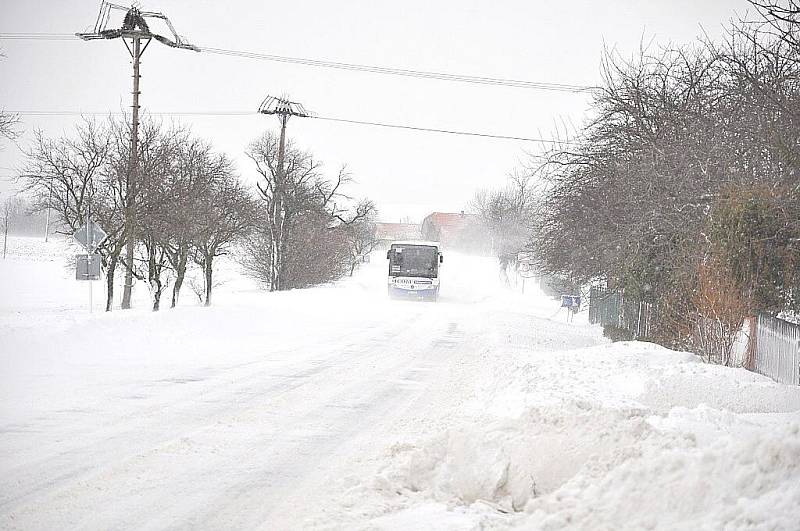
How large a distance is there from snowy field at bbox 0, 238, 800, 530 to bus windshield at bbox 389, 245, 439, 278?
23633 millimetres

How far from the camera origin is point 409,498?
231 inches

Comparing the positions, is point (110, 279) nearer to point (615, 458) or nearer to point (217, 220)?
point (217, 220)

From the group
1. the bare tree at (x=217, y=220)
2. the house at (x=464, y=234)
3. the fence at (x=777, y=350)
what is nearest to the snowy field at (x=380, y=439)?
the fence at (x=777, y=350)

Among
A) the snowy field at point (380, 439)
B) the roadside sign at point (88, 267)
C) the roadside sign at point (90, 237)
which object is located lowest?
the snowy field at point (380, 439)

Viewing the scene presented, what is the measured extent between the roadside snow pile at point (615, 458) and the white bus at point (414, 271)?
29004 millimetres

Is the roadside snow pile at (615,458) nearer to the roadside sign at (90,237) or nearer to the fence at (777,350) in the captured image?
the fence at (777,350)

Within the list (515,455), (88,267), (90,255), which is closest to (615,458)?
(515,455)

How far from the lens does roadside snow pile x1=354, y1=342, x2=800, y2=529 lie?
4387 mm

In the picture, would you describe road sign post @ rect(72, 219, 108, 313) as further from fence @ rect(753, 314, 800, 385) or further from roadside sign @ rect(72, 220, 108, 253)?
fence @ rect(753, 314, 800, 385)

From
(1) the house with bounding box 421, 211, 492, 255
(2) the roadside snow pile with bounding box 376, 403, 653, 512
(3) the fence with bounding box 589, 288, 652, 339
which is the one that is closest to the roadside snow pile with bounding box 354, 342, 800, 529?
(2) the roadside snow pile with bounding box 376, 403, 653, 512

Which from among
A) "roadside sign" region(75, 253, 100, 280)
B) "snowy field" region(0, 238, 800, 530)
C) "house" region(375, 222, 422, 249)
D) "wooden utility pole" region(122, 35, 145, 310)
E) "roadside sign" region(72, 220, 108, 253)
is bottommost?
"snowy field" region(0, 238, 800, 530)

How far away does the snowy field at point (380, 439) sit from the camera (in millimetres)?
4711

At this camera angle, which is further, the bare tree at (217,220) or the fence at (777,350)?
the bare tree at (217,220)

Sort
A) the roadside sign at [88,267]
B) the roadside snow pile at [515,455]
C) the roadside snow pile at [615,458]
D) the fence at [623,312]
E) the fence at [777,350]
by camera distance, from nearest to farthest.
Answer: the roadside snow pile at [615,458] → the roadside snow pile at [515,455] → the fence at [777,350] → the roadside sign at [88,267] → the fence at [623,312]
